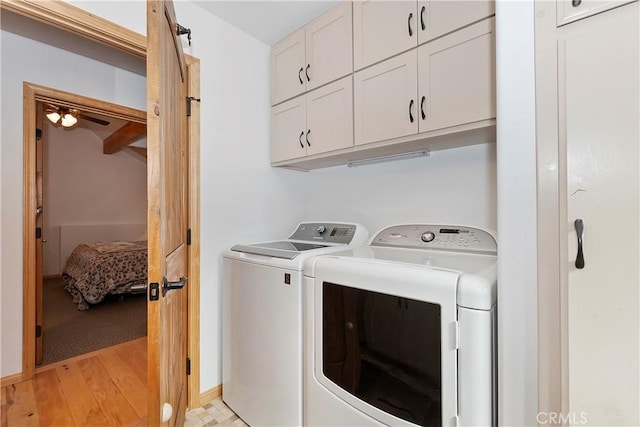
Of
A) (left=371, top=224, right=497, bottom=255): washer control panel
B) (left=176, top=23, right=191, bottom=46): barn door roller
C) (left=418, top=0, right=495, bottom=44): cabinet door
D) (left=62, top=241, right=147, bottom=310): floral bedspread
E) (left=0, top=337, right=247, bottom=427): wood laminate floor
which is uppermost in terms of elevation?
(left=176, top=23, right=191, bottom=46): barn door roller

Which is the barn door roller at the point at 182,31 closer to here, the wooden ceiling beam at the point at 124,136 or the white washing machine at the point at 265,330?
the white washing machine at the point at 265,330

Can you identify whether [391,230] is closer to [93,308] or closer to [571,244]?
[571,244]

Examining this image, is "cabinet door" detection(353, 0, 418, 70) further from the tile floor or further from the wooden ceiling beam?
the wooden ceiling beam

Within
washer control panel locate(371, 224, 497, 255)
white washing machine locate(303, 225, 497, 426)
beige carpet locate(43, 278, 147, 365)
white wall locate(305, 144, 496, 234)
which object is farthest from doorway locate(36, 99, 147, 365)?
washer control panel locate(371, 224, 497, 255)

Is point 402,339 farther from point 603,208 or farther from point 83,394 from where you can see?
point 83,394

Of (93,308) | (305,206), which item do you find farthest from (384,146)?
(93,308)

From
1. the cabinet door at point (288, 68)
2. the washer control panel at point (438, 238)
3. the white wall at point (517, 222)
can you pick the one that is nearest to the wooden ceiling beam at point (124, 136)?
the cabinet door at point (288, 68)

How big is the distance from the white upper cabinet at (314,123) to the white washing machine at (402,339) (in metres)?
0.83

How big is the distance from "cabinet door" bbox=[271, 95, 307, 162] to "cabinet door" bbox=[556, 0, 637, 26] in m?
1.35

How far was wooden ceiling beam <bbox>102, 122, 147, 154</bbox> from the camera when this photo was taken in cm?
375

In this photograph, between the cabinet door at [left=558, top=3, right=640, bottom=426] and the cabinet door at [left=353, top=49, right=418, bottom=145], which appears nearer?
the cabinet door at [left=558, top=3, right=640, bottom=426]

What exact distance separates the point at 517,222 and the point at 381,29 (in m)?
1.21

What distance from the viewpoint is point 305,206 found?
8.00 ft

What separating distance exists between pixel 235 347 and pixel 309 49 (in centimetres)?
191
